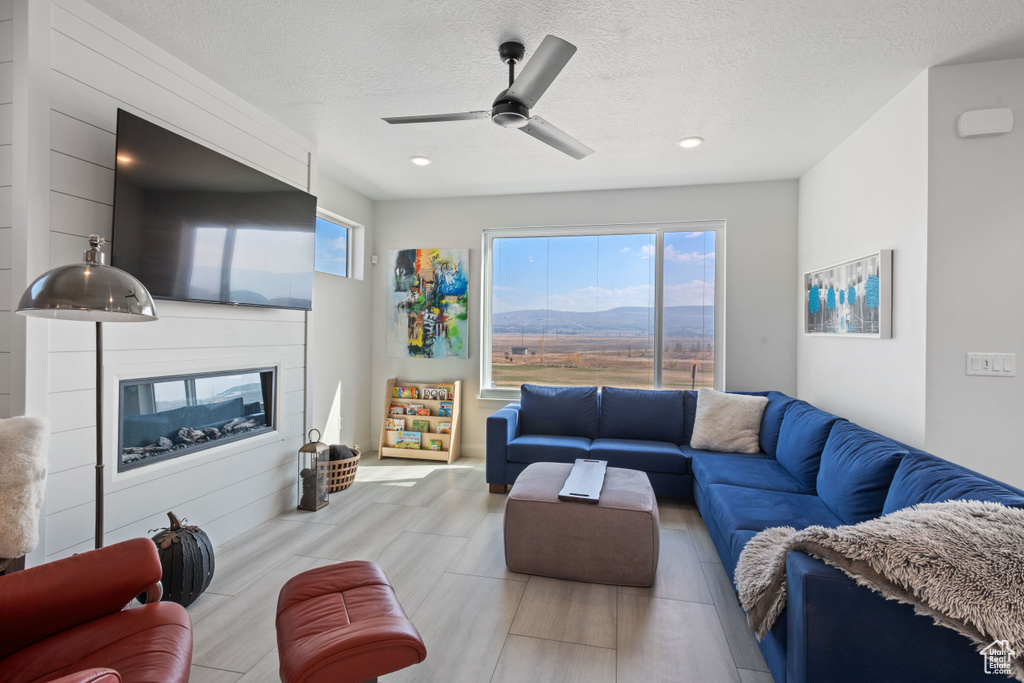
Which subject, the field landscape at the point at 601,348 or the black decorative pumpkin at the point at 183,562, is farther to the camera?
the field landscape at the point at 601,348

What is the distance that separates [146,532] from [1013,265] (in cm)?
438

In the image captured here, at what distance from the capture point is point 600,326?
4.80 metres

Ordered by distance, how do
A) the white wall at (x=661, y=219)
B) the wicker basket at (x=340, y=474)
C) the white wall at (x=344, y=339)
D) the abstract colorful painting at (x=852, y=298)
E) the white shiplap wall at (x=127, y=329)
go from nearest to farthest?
the white shiplap wall at (x=127, y=329) → the abstract colorful painting at (x=852, y=298) → the wicker basket at (x=340, y=474) → the white wall at (x=344, y=339) → the white wall at (x=661, y=219)

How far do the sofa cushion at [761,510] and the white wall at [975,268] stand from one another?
25.2 inches

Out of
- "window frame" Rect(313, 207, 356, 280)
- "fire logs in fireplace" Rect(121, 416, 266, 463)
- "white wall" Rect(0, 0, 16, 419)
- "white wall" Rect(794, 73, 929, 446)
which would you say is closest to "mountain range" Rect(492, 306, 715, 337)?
"white wall" Rect(794, 73, 929, 446)

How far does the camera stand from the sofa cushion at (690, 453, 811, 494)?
2.86 metres

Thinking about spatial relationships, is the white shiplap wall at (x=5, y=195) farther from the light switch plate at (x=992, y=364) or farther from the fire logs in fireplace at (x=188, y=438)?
the light switch plate at (x=992, y=364)

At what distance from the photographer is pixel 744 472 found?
122 inches

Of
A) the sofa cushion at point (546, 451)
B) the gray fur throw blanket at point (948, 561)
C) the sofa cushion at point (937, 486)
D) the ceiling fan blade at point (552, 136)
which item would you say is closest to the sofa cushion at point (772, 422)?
the sofa cushion at point (546, 451)

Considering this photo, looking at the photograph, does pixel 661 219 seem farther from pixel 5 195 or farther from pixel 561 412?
pixel 5 195

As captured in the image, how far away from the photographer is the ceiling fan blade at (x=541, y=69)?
1.84 metres

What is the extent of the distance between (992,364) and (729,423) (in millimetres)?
1603

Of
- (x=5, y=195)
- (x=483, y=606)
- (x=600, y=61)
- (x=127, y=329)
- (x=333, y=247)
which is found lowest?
(x=483, y=606)

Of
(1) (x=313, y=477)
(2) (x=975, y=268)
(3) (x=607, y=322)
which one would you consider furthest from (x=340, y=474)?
(2) (x=975, y=268)
